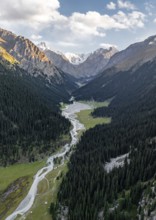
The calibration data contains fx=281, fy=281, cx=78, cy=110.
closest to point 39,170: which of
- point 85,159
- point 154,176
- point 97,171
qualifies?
point 85,159

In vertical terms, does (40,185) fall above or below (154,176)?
below

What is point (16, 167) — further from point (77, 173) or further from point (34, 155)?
point (77, 173)

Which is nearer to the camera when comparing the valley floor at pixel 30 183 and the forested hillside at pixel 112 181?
the forested hillside at pixel 112 181

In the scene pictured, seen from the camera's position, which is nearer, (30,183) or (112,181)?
(112,181)

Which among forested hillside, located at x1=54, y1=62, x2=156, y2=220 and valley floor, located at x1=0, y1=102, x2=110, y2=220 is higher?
forested hillside, located at x1=54, y1=62, x2=156, y2=220

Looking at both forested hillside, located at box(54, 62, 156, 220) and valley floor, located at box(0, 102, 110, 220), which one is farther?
valley floor, located at box(0, 102, 110, 220)

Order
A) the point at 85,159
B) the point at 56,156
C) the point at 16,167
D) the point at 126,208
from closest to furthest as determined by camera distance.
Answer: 1. the point at 126,208
2. the point at 85,159
3. the point at 16,167
4. the point at 56,156

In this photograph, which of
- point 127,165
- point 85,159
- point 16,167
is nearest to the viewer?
point 127,165

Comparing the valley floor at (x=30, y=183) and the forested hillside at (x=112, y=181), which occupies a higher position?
the forested hillside at (x=112, y=181)

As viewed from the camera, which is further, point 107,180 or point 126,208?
point 107,180

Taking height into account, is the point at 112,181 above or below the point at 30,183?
above
